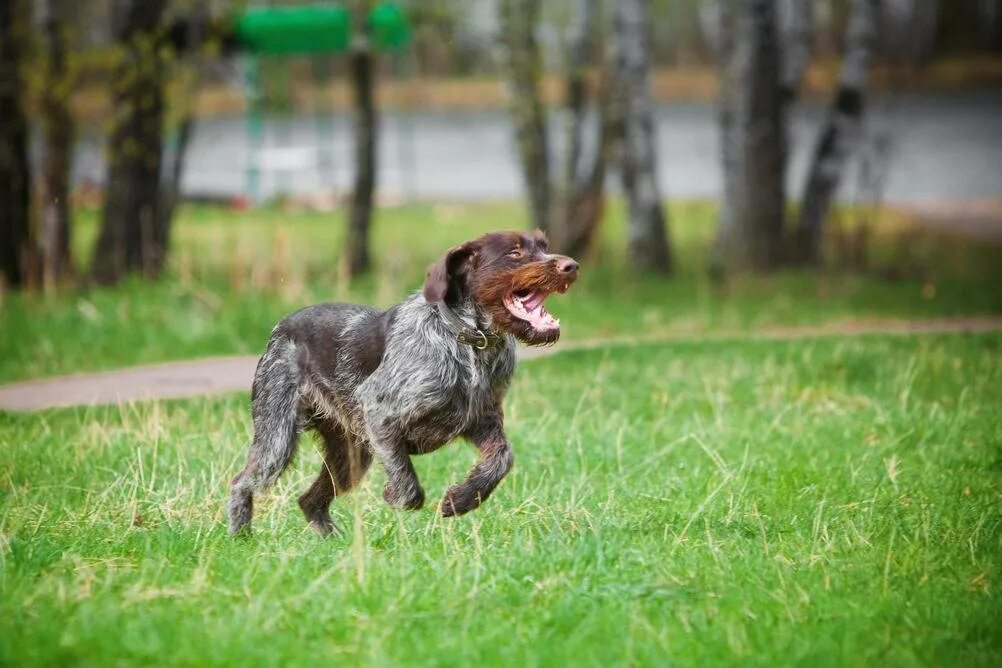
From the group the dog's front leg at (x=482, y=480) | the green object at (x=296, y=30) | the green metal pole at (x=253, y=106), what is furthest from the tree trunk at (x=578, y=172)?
the dog's front leg at (x=482, y=480)

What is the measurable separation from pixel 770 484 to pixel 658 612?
2.19 metres

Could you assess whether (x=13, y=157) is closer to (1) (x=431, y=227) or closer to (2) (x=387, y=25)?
(2) (x=387, y=25)

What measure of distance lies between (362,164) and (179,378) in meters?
6.68

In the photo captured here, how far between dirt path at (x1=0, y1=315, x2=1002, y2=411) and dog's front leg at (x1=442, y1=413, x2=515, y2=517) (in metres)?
3.31

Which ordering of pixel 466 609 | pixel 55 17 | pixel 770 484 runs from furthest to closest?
pixel 55 17
pixel 770 484
pixel 466 609

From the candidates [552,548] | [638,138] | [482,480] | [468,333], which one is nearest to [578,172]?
[638,138]

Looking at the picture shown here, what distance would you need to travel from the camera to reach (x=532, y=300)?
6617 mm

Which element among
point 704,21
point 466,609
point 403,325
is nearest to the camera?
point 466,609

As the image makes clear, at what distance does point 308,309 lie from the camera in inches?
283

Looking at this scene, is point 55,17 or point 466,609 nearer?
point 466,609

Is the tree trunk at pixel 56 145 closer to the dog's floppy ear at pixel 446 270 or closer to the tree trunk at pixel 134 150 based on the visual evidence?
the tree trunk at pixel 134 150

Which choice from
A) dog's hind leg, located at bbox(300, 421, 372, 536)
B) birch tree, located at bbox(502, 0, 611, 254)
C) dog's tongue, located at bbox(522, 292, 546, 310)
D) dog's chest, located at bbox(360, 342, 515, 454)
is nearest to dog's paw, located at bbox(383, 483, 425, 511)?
dog's chest, located at bbox(360, 342, 515, 454)

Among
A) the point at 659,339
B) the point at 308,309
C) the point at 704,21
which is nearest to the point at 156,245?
the point at 659,339

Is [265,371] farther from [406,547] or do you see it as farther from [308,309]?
[406,547]
